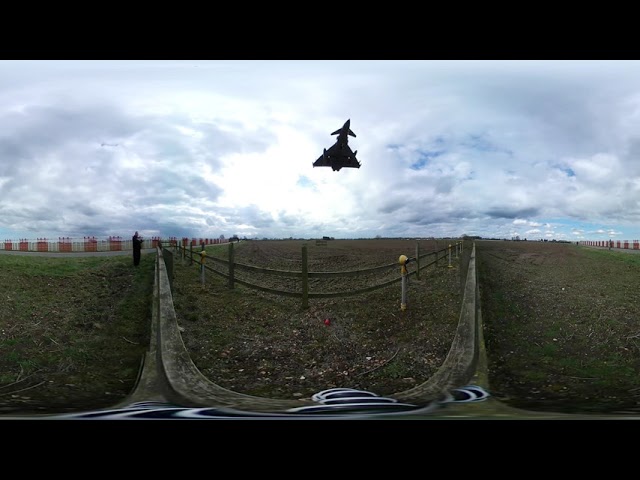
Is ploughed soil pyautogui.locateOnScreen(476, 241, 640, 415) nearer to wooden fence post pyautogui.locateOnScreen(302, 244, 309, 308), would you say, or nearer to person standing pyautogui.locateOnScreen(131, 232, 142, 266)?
wooden fence post pyautogui.locateOnScreen(302, 244, 309, 308)

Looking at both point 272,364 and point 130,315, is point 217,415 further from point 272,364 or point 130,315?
point 130,315

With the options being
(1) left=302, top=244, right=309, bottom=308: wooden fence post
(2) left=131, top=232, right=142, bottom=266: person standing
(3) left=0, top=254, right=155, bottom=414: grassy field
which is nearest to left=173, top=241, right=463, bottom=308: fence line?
(1) left=302, top=244, right=309, bottom=308: wooden fence post

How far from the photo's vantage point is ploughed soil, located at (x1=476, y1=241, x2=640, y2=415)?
4.95 ft

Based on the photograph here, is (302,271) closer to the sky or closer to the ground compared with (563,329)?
closer to the sky

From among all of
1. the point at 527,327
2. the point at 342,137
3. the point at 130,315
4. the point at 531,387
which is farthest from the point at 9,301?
the point at 527,327

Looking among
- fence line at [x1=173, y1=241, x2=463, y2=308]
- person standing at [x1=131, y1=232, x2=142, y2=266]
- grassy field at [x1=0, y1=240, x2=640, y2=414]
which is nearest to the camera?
grassy field at [x1=0, y1=240, x2=640, y2=414]

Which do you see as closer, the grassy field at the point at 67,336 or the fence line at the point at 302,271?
the grassy field at the point at 67,336

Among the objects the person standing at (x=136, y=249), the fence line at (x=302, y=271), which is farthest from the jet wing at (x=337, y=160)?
the person standing at (x=136, y=249)

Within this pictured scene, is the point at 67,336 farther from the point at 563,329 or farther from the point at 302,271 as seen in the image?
the point at 563,329

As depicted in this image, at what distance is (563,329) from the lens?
2.09 metres

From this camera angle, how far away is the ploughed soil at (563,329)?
1.51m

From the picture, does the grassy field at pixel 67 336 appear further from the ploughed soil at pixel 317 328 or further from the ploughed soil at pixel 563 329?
the ploughed soil at pixel 563 329

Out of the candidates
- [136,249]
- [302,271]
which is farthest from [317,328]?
[136,249]

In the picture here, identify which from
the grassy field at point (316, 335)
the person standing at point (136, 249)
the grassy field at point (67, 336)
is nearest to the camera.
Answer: the grassy field at point (67, 336)
